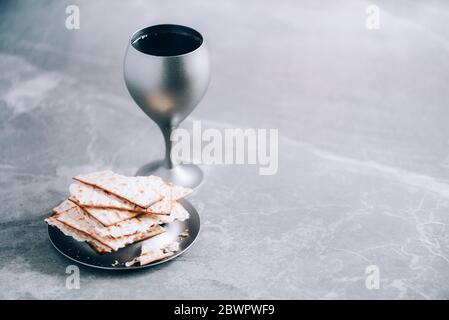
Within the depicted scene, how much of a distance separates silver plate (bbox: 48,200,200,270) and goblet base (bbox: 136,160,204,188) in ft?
0.48

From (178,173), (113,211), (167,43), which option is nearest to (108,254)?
(113,211)

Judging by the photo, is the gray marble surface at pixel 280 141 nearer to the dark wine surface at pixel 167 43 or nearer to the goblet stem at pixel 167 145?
the goblet stem at pixel 167 145

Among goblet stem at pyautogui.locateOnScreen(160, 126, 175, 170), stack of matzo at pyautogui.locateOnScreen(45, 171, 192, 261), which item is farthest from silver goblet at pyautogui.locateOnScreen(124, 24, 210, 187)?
stack of matzo at pyautogui.locateOnScreen(45, 171, 192, 261)

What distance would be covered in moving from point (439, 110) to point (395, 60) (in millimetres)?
187

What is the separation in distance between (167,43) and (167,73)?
11 cm

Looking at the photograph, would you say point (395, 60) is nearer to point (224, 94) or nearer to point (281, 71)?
point (281, 71)

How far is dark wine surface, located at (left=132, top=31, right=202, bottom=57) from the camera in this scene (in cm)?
111

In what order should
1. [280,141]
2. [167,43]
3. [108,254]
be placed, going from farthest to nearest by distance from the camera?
1. [280,141]
2. [167,43]
3. [108,254]

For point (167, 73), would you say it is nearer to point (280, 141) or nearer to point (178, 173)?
point (178, 173)

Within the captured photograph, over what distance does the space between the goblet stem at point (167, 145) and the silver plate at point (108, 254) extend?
177 mm

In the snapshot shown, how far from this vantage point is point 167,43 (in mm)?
1131

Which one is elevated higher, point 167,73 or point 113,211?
point 167,73

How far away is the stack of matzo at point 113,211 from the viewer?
3.15 ft

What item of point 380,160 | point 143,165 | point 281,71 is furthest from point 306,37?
point 143,165
